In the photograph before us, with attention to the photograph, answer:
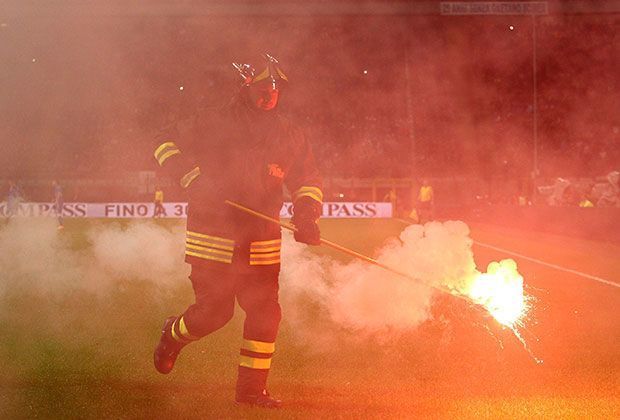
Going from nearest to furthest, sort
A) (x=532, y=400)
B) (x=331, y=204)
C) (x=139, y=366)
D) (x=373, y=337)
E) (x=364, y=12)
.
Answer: (x=532, y=400), (x=139, y=366), (x=373, y=337), (x=331, y=204), (x=364, y=12)

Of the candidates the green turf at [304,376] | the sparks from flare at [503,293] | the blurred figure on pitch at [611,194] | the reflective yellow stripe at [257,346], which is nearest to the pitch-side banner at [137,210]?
the blurred figure on pitch at [611,194]

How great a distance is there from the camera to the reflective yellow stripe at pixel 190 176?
4180 millimetres

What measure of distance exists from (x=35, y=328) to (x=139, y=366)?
6.57 feet

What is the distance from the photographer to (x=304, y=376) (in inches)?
194

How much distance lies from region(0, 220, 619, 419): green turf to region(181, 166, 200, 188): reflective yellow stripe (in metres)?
1.23

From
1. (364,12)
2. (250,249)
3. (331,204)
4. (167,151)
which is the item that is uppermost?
(364,12)

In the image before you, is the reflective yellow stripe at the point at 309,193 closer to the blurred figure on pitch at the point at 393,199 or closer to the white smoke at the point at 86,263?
the white smoke at the point at 86,263

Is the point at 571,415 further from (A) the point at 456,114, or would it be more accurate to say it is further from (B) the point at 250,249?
Result: (A) the point at 456,114

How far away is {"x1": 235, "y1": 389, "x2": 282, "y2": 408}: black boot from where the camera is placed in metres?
4.09

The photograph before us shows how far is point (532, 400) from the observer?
4340 millimetres

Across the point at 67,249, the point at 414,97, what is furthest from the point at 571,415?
the point at 414,97

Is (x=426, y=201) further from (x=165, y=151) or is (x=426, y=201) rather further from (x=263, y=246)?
(x=165, y=151)

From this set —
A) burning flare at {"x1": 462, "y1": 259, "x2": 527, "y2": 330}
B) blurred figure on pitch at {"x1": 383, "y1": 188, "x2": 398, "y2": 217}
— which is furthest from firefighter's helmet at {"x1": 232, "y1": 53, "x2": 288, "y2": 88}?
blurred figure on pitch at {"x1": 383, "y1": 188, "x2": 398, "y2": 217}

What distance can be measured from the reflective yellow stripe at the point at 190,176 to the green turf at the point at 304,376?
1.23 meters
